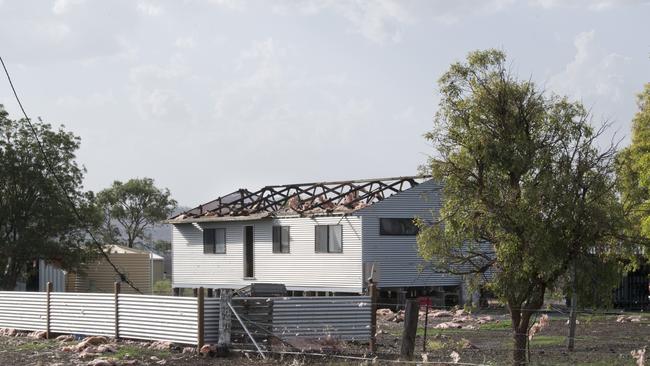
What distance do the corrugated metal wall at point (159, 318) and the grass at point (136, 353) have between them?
52 cm

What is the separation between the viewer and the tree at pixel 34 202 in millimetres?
40188

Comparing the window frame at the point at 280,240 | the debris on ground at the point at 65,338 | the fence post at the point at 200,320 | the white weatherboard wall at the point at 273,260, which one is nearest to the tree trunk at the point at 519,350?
the fence post at the point at 200,320

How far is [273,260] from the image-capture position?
1610 inches

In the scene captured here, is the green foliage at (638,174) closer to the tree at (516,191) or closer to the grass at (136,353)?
the tree at (516,191)

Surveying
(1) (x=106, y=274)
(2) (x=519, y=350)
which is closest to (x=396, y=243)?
(1) (x=106, y=274)

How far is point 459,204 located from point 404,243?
2193 centimetres

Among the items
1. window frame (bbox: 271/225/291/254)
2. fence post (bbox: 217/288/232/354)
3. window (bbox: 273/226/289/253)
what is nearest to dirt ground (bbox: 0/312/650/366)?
fence post (bbox: 217/288/232/354)

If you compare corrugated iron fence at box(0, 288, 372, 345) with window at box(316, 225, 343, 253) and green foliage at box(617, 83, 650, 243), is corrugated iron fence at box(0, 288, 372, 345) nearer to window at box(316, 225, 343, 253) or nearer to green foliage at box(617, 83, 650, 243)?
green foliage at box(617, 83, 650, 243)

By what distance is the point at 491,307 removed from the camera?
3841 cm

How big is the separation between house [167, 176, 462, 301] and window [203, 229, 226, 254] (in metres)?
0.04

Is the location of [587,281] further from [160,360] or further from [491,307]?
[491,307]

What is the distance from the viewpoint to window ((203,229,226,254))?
144ft

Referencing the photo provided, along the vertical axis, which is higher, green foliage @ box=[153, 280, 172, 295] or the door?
the door

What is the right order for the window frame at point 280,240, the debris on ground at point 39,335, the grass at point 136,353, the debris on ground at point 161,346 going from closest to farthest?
the grass at point 136,353
the debris on ground at point 161,346
the debris on ground at point 39,335
the window frame at point 280,240
